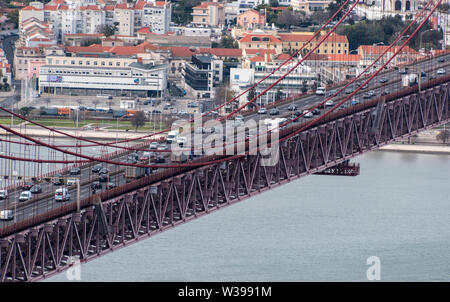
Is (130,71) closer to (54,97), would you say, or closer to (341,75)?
(54,97)

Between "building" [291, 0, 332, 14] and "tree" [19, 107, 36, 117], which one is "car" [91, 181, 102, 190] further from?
"building" [291, 0, 332, 14]

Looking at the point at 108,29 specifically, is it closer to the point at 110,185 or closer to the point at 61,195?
the point at 110,185

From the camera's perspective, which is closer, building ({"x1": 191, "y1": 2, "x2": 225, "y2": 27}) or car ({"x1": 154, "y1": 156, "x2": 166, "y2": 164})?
car ({"x1": 154, "y1": 156, "x2": 166, "y2": 164})

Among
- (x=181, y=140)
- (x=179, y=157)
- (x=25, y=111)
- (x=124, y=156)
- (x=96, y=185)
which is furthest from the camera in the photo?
(x=25, y=111)

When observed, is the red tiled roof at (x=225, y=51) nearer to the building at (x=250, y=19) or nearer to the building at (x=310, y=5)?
the building at (x=250, y=19)

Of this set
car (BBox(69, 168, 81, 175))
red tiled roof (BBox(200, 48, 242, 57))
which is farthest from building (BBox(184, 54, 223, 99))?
car (BBox(69, 168, 81, 175))

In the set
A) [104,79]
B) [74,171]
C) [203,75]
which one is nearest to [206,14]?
[203,75]

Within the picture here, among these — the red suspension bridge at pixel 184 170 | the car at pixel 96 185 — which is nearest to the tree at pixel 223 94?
the red suspension bridge at pixel 184 170
